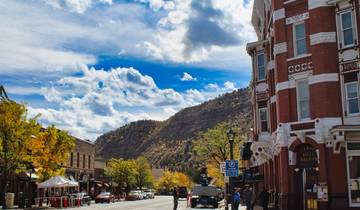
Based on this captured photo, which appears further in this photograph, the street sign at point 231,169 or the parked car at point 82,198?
the parked car at point 82,198

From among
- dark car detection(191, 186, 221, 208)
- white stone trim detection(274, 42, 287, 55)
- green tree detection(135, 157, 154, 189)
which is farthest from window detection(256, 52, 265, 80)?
green tree detection(135, 157, 154, 189)

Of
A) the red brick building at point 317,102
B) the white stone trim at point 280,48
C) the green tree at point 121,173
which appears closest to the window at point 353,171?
the red brick building at point 317,102

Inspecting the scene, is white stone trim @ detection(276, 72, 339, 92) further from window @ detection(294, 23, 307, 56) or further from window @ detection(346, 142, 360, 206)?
window @ detection(346, 142, 360, 206)

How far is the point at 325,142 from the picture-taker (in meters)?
26.8

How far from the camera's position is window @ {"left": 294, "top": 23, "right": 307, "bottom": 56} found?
95.6 ft

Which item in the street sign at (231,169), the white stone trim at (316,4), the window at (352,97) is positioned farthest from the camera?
the street sign at (231,169)

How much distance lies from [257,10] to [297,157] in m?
15.5

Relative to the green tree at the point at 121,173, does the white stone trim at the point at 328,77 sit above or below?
above

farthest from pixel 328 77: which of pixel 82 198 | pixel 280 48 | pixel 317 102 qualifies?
pixel 82 198

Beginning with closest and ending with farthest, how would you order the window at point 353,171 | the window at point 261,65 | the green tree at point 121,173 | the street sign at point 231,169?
the window at point 353,171 < the street sign at point 231,169 < the window at point 261,65 < the green tree at point 121,173

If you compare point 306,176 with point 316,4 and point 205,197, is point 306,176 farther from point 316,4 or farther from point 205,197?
point 205,197

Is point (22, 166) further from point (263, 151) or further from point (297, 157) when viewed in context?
point (297, 157)

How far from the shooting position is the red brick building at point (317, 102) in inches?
1033

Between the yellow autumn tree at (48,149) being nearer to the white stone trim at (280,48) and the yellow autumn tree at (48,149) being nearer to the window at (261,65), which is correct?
the window at (261,65)
